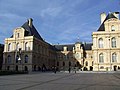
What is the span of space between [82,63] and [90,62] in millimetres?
3793

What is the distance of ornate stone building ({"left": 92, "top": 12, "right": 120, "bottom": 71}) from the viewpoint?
62062 mm

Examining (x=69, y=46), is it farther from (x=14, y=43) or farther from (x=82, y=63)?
(x=14, y=43)

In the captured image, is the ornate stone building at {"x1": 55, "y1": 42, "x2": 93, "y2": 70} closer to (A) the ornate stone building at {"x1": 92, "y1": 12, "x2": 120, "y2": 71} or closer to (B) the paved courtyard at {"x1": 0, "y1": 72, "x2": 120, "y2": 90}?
(A) the ornate stone building at {"x1": 92, "y1": 12, "x2": 120, "y2": 71}

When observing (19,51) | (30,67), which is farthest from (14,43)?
(30,67)

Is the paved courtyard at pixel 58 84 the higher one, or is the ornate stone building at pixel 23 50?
the ornate stone building at pixel 23 50

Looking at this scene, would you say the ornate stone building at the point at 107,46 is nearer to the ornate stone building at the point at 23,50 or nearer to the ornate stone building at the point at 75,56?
the ornate stone building at the point at 23,50

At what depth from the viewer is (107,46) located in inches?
2504

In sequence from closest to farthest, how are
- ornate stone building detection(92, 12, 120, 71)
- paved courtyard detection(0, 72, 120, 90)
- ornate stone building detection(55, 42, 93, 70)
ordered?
paved courtyard detection(0, 72, 120, 90)
ornate stone building detection(92, 12, 120, 71)
ornate stone building detection(55, 42, 93, 70)

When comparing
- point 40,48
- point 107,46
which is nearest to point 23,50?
point 40,48

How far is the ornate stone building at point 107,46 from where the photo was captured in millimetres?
62062

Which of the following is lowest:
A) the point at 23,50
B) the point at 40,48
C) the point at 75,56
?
the point at 75,56

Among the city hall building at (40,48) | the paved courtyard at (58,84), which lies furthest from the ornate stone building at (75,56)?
the paved courtyard at (58,84)

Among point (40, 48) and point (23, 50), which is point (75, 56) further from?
point (23, 50)

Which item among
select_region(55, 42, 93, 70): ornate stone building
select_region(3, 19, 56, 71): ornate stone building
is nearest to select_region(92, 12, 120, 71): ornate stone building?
select_region(3, 19, 56, 71): ornate stone building
